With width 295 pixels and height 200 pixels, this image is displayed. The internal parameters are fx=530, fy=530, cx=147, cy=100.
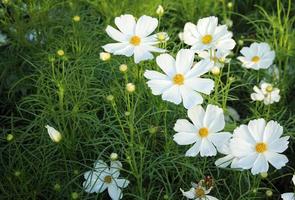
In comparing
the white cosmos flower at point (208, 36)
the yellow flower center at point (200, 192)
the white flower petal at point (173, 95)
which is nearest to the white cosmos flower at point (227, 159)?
the yellow flower center at point (200, 192)

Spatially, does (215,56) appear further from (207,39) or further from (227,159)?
(227,159)

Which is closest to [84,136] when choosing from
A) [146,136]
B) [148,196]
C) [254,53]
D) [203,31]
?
[146,136]

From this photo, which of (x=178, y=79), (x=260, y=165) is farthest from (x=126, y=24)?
(x=260, y=165)

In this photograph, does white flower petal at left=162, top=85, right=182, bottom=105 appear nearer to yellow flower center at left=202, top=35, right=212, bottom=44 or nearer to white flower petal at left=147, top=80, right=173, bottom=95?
white flower petal at left=147, top=80, right=173, bottom=95

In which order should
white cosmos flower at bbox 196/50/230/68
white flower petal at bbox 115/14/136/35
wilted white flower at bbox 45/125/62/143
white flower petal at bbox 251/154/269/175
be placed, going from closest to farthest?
white flower petal at bbox 251/154/269/175 < wilted white flower at bbox 45/125/62/143 < white cosmos flower at bbox 196/50/230/68 < white flower petal at bbox 115/14/136/35

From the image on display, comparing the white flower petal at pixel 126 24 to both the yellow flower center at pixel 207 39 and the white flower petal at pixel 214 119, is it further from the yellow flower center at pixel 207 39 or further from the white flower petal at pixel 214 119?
the white flower petal at pixel 214 119

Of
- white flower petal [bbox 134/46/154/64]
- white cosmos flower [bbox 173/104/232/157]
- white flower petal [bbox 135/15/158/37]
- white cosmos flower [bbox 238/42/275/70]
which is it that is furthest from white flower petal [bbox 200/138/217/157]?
white cosmos flower [bbox 238/42/275/70]
